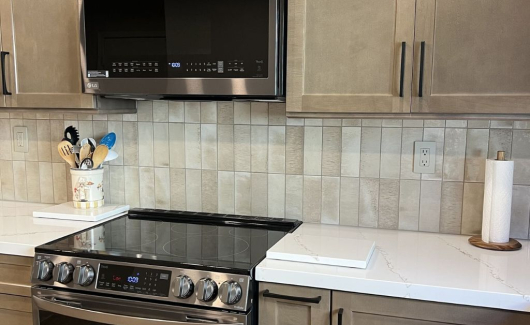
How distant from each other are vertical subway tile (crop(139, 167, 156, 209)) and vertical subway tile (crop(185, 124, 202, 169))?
20cm

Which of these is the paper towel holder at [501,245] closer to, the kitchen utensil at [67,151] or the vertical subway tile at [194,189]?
the vertical subway tile at [194,189]

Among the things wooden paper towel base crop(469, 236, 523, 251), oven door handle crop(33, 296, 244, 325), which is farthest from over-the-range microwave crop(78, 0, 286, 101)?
wooden paper towel base crop(469, 236, 523, 251)

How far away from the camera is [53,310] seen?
164 centimetres

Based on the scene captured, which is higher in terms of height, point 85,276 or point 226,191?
point 226,191

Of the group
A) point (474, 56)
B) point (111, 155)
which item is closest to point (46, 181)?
point (111, 155)

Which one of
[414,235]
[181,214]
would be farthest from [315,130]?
[181,214]

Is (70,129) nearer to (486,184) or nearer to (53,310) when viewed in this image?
(53,310)

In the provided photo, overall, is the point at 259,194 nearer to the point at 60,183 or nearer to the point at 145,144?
the point at 145,144

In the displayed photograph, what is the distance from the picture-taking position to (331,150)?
199cm

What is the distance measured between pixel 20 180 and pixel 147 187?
0.72m

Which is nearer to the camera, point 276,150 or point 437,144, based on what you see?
point 437,144

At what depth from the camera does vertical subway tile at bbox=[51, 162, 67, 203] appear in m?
2.38

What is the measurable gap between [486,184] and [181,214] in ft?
4.07

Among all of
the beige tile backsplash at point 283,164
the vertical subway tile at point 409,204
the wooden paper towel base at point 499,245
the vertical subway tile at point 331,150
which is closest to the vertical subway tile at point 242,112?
the beige tile backsplash at point 283,164
